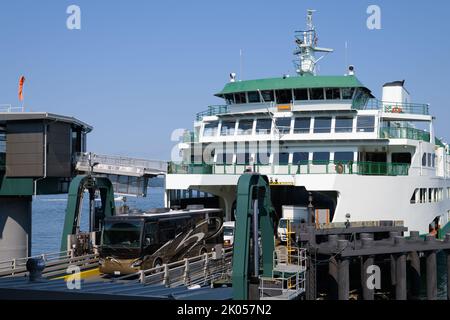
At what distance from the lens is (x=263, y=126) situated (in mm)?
29609

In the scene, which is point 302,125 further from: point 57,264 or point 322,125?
point 57,264

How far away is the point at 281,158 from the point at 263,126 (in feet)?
7.27

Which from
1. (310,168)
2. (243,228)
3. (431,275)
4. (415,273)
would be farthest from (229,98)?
(243,228)

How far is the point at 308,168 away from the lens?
85.6ft

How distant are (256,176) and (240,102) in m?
16.6

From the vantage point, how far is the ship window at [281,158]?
92.4 ft

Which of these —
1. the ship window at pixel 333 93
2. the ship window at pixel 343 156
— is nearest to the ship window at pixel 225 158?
the ship window at pixel 343 156

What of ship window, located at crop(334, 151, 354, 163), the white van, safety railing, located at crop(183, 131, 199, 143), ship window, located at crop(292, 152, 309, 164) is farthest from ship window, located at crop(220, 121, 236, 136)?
the white van

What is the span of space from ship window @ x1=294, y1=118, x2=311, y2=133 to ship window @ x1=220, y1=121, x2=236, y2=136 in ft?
11.2

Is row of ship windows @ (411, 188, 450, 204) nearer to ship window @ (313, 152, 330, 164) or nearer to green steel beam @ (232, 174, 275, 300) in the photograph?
ship window @ (313, 152, 330, 164)

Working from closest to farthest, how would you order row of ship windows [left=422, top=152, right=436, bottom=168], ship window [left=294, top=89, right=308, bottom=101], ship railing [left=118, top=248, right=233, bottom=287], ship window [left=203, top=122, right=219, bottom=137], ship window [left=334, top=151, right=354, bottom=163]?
ship railing [left=118, top=248, right=233, bottom=287] → ship window [left=334, top=151, right=354, bottom=163] → ship window [left=294, top=89, right=308, bottom=101] → row of ship windows [left=422, top=152, right=436, bottom=168] → ship window [left=203, top=122, right=219, bottom=137]

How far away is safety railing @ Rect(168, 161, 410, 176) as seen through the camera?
85.1 feet

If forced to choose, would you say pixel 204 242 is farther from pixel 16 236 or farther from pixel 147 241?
pixel 16 236

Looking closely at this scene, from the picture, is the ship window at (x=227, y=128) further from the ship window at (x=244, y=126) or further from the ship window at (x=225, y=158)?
the ship window at (x=225, y=158)
